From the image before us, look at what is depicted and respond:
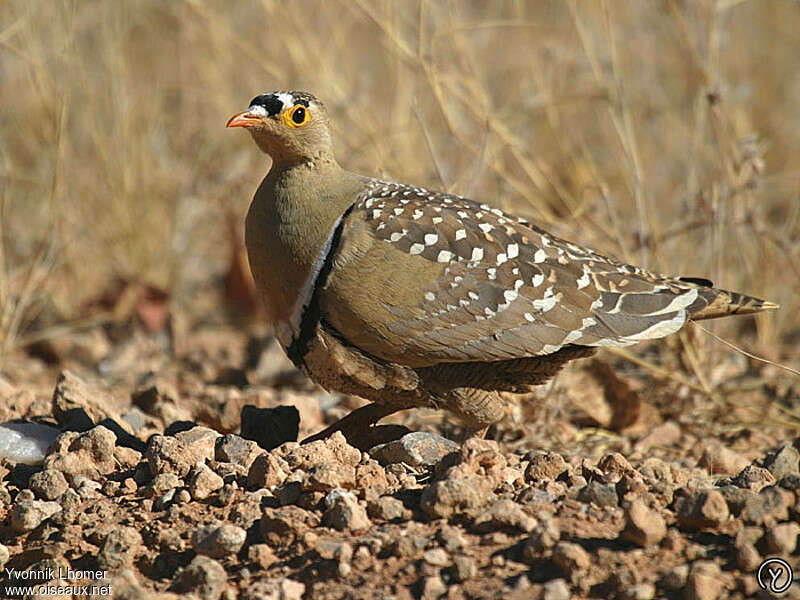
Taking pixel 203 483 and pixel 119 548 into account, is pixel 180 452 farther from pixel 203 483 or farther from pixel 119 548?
pixel 119 548

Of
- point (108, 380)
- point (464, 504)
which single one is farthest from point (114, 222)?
point (464, 504)

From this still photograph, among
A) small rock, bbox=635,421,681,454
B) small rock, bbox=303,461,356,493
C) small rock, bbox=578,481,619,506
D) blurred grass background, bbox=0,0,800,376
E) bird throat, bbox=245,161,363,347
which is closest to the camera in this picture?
small rock, bbox=578,481,619,506

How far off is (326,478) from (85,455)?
3.41 feet

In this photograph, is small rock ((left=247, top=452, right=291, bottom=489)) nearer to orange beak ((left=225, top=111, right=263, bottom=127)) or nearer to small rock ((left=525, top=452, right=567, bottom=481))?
small rock ((left=525, top=452, right=567, bottom=481))

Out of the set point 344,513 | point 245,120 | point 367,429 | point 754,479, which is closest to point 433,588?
point 344,513

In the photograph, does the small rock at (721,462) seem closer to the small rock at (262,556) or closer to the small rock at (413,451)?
the small rock at (413,451)

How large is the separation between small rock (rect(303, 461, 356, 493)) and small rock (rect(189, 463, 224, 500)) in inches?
13.9

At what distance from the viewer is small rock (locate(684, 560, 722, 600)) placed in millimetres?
2566

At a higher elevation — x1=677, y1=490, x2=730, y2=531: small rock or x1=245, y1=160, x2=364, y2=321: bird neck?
x1=245, y1=160, x2=364, y2=321: bird neck

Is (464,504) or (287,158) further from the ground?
(287,158)

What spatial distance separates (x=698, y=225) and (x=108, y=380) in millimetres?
3619

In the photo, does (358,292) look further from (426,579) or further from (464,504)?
(426,579)

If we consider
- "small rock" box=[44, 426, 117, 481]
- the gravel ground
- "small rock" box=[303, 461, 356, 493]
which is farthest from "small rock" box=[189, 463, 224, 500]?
"small rock" box=[44, 426, 117, 481]

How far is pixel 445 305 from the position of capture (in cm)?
389
